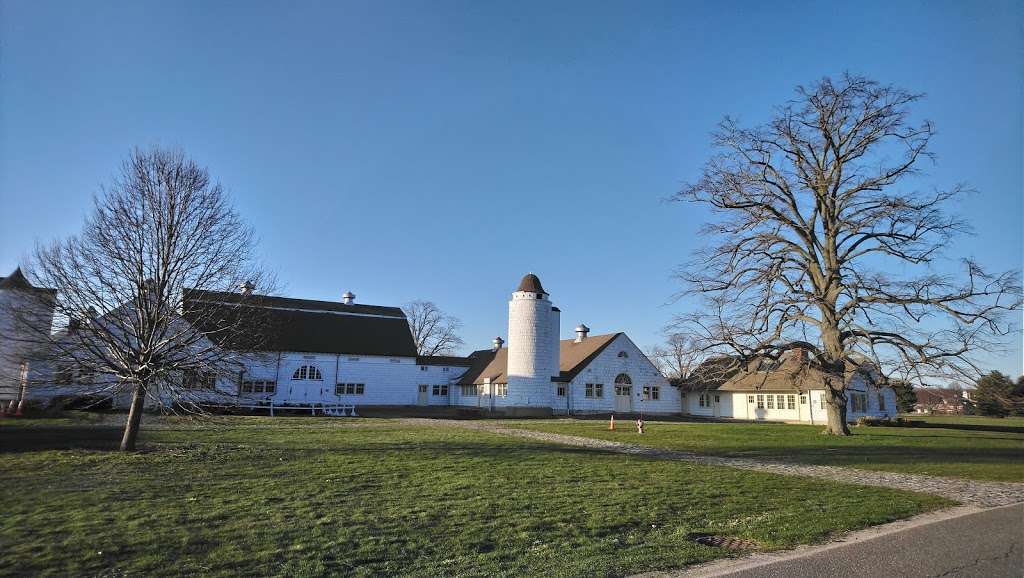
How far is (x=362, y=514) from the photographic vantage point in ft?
26.0

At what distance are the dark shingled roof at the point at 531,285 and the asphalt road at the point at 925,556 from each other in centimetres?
3205

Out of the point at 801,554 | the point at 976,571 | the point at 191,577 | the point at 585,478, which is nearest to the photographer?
the point at 191,577

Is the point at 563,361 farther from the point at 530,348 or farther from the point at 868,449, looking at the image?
the point at 868,449

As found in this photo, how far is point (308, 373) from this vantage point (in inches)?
1537

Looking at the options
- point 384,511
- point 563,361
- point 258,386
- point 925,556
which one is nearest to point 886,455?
point 925,556

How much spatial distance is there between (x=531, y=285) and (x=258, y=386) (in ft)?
62.4

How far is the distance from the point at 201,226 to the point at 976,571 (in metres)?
16.2

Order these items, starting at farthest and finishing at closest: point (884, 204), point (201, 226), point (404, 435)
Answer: point (884, 204)
point (404, 435)
point (201, 226)

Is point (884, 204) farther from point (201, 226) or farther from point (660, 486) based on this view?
point (201, 226)

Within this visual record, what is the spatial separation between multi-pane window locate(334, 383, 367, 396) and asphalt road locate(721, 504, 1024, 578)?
120 ft

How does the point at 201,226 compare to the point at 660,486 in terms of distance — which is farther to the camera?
the point at 201,226

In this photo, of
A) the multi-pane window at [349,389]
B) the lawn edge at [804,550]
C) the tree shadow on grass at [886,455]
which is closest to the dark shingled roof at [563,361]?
the multi-pane window at [349,389]

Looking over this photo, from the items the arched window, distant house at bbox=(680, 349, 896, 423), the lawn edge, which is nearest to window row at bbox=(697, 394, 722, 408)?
distant house at bbox=(680, 349, 896, 423)

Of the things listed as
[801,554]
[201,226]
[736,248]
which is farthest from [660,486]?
[736,248]
